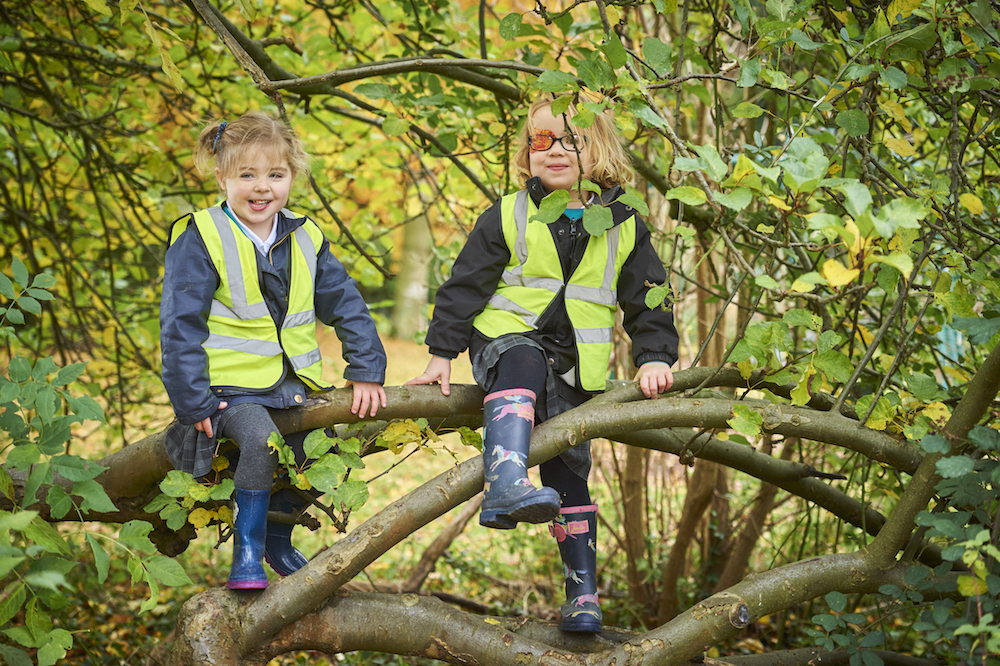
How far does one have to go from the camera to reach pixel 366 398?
81.7 inches

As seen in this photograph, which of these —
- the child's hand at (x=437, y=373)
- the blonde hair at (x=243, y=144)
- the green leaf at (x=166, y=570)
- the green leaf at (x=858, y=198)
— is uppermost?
the blonde hair at (x=243, y=144)

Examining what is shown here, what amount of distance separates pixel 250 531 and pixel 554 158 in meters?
1.33

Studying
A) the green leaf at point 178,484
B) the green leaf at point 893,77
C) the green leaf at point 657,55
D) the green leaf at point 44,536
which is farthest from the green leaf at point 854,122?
the green leaf at point 44,536

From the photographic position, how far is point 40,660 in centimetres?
155

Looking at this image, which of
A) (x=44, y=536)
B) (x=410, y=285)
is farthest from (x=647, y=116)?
(x=410, y=285)

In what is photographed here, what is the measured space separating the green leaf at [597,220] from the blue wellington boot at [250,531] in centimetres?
107

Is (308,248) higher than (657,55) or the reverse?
the reverse

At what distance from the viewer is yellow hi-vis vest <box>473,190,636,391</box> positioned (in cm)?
227

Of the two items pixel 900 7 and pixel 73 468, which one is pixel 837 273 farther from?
pixel 73 468

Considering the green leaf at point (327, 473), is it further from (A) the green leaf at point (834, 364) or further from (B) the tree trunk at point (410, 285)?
(B) the tree trunk at point (410, 285)

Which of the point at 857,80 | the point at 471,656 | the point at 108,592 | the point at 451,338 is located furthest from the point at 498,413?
the point at 108,592

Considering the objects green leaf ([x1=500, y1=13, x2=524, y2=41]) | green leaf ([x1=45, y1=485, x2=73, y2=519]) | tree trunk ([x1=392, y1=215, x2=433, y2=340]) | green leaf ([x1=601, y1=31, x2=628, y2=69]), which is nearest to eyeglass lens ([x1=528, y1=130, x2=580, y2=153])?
green leaf ([x1=500, y1=13, x2=524, y2=41])

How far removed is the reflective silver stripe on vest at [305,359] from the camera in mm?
2146

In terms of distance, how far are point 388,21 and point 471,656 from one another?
306 centimetres
